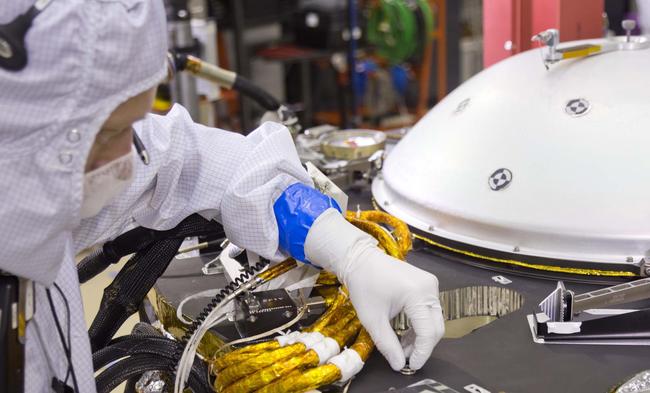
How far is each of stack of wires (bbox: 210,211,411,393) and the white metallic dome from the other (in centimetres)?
28

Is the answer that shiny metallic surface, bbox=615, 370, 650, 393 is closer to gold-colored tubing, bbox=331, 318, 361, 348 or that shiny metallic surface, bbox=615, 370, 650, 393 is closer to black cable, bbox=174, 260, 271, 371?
gold-colored tubing, bbox=331, 318, 361, 348

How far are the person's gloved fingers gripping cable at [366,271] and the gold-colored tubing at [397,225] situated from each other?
129 mm

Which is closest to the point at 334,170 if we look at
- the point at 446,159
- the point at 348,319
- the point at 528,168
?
the point at 446,159

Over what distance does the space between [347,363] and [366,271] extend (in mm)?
131

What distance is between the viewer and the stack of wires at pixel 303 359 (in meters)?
1.07

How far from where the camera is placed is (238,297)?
1.26 m

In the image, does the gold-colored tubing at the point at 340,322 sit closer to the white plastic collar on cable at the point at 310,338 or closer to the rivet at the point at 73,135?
the white plastic collar on cable at the point at 310,338

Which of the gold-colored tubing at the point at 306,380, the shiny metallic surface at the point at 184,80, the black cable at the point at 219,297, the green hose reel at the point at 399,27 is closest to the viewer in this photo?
the gold-colored tubing at the point at 306,380

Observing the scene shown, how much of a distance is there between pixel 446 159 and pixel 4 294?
85 centimetres

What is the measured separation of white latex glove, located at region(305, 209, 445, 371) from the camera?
1104 mm

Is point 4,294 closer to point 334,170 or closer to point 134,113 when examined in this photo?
point 134,113

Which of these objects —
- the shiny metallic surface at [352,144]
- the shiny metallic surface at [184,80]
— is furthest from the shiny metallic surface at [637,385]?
the shiny metallic surface at [184,80]

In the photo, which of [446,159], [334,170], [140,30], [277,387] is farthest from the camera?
[334,170]

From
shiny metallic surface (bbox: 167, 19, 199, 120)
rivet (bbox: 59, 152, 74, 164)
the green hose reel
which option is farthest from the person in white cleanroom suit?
the green hose reel
